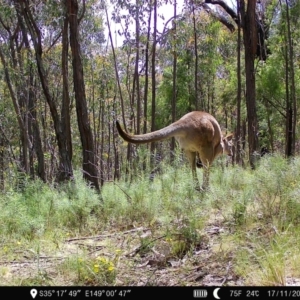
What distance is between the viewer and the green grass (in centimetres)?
380

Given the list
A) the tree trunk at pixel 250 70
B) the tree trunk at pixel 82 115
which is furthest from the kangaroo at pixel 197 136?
the tree trunk at pixel 250 70

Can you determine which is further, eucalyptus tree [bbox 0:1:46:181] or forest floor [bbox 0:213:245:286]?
eucalyptus tree [bbox 0:1:46:181]

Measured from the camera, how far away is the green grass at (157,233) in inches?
150

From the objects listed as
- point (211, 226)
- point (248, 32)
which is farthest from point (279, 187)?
point (248, 32)

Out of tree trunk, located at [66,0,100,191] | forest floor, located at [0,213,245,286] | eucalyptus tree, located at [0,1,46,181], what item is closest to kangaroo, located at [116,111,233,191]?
tree trunk, located at [66,0,100,191]

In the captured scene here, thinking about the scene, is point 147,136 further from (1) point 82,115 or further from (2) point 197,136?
(1) point 82,115

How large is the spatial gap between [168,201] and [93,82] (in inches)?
895

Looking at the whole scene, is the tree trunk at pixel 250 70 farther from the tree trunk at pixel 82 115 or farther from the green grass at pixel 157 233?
the tree trunk at pixel 82 115

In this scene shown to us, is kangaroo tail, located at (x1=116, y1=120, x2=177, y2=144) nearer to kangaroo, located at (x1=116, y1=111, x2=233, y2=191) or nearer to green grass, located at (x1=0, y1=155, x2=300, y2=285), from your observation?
kangaroo, located at (x1=116, y1=111, x2=233, y2=191)
